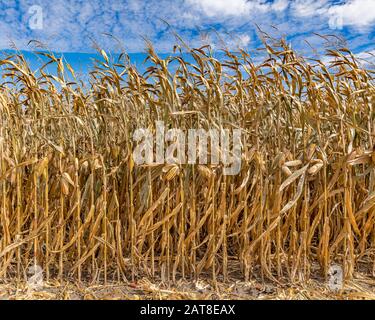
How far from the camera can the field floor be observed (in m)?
2.44

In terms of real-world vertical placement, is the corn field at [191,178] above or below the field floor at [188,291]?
above

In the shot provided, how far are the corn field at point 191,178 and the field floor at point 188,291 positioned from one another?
0.06 metres

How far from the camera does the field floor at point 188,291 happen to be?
2.44 meters

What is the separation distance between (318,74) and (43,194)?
72.6 inches

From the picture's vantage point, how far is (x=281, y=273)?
2.60 meters

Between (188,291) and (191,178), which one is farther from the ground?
(191,178)

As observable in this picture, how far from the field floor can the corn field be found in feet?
0.21

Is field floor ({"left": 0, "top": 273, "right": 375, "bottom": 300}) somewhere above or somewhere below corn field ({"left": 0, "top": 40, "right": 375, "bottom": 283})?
below

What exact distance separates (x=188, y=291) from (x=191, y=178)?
66cm

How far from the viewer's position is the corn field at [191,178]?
244 centimetres

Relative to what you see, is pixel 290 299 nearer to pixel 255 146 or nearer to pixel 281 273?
pixel 281 273

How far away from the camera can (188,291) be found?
8.12ft

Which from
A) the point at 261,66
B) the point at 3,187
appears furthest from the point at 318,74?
the point at 3,187

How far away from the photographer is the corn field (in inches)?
95.9
